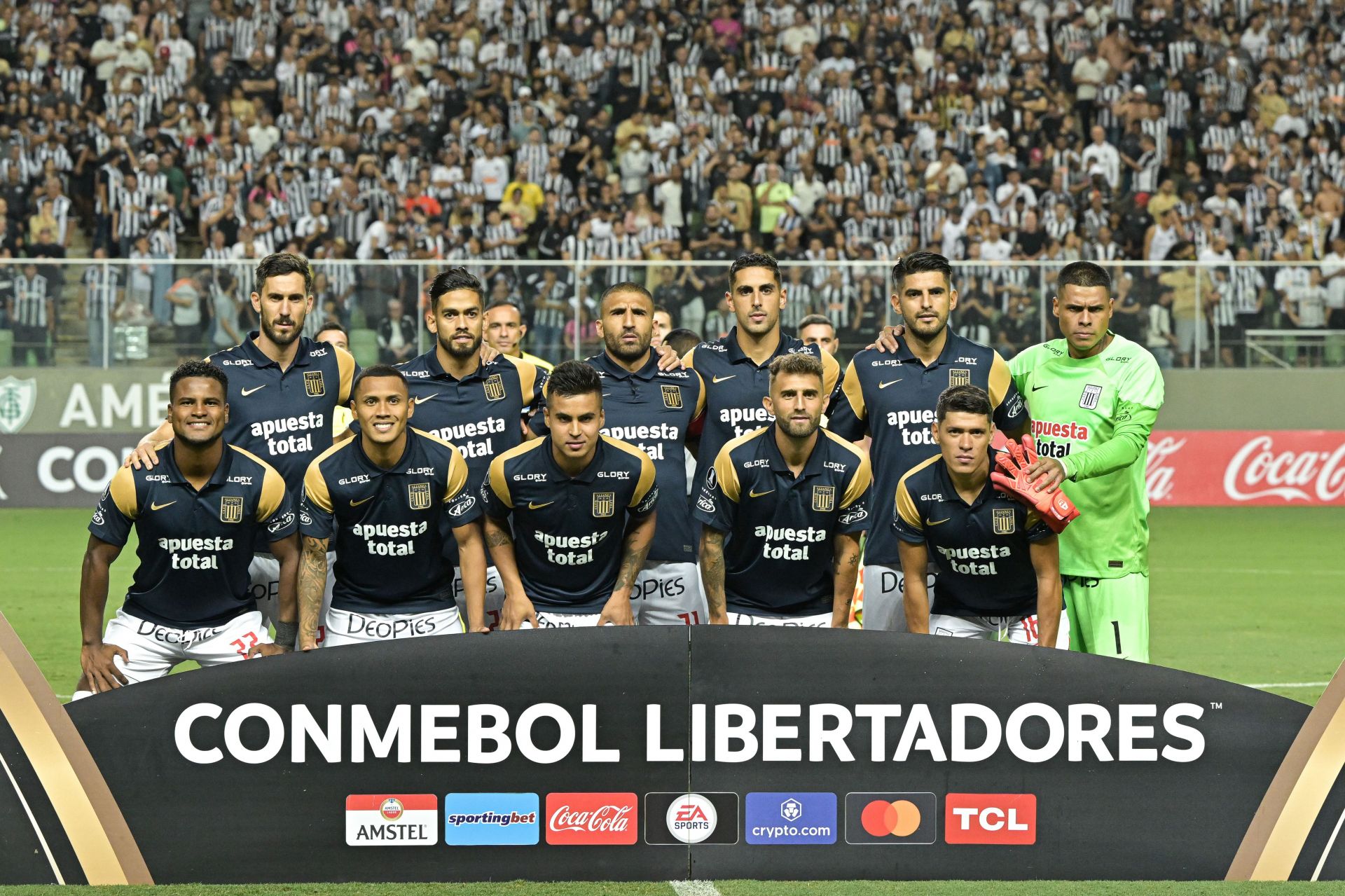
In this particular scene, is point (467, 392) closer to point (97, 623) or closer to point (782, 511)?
point (782, 511)

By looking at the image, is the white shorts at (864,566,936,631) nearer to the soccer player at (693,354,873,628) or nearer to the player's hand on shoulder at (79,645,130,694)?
the soccer player at (693,354,873,628)

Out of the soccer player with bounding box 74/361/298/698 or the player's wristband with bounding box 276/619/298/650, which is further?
the player's wristband with bounding box 276/619/298/650

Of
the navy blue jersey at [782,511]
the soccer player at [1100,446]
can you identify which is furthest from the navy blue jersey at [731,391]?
the soccer player at [1100,446]

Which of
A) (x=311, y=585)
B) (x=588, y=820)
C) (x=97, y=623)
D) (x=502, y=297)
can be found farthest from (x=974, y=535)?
(x=502, y=297)

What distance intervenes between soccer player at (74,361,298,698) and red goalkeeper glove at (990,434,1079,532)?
2886mm

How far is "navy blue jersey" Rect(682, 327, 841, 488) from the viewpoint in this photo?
23.6 ft

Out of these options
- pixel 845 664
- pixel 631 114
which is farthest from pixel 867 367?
pixel 631 114

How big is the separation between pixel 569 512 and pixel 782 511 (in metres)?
0.88

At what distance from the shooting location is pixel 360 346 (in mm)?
17484

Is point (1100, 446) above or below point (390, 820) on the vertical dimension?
above

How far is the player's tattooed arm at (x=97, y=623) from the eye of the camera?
→ 6277 millimetres

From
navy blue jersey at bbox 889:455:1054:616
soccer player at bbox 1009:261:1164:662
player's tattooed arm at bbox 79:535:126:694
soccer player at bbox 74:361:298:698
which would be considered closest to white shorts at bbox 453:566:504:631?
soccer player at bbox 74:361:298:698

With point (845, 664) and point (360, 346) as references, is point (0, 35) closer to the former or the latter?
point (360, 346)

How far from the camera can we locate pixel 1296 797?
5086 mm
